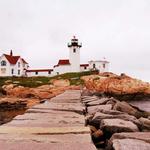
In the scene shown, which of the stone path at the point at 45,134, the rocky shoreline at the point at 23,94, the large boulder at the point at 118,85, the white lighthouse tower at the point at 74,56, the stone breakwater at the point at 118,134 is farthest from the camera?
the white lighthouse tower at the point at 74,56

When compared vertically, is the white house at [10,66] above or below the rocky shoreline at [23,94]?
above

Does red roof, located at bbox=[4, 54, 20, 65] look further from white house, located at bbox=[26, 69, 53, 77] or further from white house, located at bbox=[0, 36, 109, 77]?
white house, located at bbox=[26, 69, 53, 77]

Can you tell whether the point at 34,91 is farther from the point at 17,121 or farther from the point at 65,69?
the point at 17,121

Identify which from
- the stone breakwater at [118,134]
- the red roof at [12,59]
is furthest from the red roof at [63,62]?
the stone breakwater at [118,134]

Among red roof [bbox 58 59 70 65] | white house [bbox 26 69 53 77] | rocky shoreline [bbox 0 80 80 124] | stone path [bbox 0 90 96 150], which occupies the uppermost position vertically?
red roof [bbox 58 59 70 65]

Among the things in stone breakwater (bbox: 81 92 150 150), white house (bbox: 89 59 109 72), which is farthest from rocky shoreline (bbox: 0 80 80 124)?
stone breakwater (bbox: 81 92 150 150)

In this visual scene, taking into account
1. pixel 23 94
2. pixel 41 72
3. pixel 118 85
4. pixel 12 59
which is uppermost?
pixel 12 59

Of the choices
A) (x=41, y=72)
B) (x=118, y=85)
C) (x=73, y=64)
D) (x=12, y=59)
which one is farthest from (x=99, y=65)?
(x=118, y=85)

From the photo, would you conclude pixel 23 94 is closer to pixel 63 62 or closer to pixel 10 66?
pixel 63 62

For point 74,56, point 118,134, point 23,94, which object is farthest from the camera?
point 74,56

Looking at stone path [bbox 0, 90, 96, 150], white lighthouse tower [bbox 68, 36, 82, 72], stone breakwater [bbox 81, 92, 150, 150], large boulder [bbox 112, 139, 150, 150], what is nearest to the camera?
stone path [bbox 0, 90, 96, 150]

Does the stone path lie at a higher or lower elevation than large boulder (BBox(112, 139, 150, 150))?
higher

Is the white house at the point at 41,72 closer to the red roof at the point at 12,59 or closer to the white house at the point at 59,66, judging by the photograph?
the white house at the point at 59,66

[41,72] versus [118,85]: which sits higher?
[41,72]
